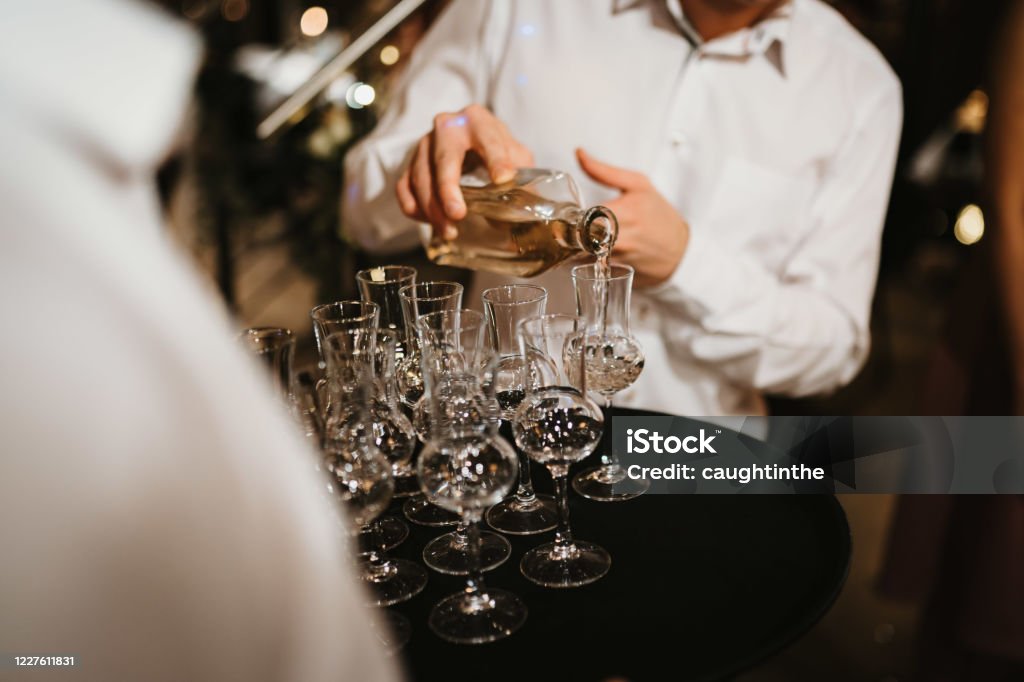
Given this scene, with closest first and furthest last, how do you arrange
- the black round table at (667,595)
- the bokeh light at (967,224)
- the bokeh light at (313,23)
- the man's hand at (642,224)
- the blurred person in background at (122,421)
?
the blurred person in background at (122,421)
the black round table at (667,595)
the man's hand at (642,224)
the bokeh light at (313,23)
the bokeh light at (967,224)

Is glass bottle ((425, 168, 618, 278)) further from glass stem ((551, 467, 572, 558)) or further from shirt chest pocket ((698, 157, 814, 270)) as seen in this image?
shirt chest pocket ((698, 157, 814, 270))

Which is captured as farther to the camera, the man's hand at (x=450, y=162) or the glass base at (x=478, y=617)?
the man's hand at (x=450, y=162)

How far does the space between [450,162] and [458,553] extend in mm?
591

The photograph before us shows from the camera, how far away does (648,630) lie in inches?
36.6

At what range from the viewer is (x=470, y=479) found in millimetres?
917

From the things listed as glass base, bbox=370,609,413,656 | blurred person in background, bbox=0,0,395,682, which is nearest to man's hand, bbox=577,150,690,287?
glass base, bbox=370,609,413,656

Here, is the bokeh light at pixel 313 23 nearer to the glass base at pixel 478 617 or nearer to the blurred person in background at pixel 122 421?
the glass base at pixel 478 617

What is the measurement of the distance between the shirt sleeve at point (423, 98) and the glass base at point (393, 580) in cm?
92

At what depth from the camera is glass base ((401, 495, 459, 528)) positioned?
1.19 metres

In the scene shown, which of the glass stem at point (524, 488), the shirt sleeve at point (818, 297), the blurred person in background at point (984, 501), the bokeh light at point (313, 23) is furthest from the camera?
the bokeh light at point (313, 23)

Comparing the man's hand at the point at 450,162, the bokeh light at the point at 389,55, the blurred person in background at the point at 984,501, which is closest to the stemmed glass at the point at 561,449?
the man's hand at the point at 450,162

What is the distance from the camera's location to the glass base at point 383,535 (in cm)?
111

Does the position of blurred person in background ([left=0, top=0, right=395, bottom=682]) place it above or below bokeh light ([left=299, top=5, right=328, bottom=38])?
below

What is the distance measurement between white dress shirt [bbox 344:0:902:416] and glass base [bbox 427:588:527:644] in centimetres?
89
